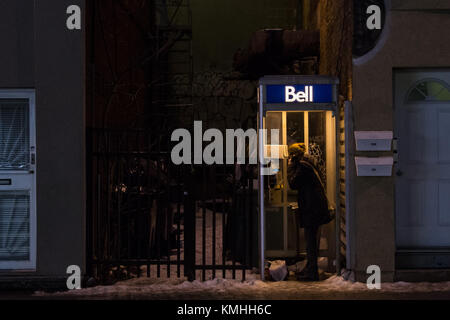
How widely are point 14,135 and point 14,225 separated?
49.4 inches

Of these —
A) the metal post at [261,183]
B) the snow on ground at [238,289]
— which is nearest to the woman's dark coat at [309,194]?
the metal post at [261,183]

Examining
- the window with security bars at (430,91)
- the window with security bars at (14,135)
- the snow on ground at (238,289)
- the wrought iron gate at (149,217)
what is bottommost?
the snow on ground at (238,289)

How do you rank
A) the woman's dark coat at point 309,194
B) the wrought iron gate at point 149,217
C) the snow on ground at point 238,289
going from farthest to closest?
the woman's dark coat at point 309,194
the wrought iron gate at point 149,217
the snow on ground at point 238,289

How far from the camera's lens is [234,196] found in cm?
788

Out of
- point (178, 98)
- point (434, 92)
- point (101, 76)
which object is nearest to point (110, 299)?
point (101, 76)

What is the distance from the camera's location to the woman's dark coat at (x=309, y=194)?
7.24m

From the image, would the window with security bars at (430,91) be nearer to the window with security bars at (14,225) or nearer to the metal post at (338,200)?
the metal post at (338,200)

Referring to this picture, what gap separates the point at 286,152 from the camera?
8.16 m

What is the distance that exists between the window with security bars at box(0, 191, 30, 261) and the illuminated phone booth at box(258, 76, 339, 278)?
3.32 metres

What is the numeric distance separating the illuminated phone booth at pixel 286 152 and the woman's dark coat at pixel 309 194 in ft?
1.00

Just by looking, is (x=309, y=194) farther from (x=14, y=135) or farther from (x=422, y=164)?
(x=14, y=135)

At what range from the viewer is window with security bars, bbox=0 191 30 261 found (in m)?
6.96
